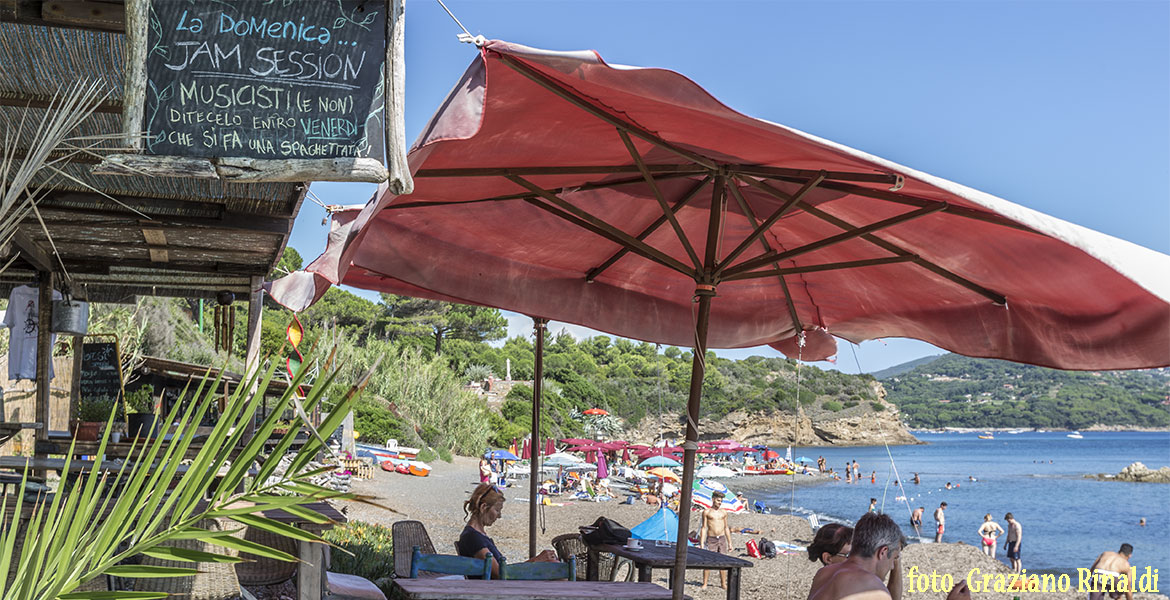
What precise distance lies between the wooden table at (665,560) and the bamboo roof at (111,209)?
7.94 feet

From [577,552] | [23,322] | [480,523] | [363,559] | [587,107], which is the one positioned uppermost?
[587,107]

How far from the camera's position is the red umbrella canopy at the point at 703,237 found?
2.85 meters

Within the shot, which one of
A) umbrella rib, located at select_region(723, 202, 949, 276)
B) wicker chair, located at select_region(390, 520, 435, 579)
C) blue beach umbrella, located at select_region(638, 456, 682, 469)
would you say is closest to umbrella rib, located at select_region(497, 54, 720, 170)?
umbrella rib, located at select_region(723, 202, 949, 276)

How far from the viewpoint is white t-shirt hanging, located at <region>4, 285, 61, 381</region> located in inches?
261

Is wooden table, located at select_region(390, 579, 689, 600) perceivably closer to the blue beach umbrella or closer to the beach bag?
the beach bag

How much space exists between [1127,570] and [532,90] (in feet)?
40.6

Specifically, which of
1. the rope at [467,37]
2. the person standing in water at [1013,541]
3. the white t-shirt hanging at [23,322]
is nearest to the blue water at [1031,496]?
the person standing in water at [1013,541]

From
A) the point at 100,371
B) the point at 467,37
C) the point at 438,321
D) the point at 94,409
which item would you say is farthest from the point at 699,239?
the point at 438,321

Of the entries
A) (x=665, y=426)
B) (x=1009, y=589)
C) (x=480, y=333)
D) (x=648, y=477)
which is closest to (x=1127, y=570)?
(x=1009, y=589)

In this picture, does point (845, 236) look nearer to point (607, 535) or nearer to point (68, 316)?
point (607, 535)

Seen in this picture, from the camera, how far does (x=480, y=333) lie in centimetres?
5156

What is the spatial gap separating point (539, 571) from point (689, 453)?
3.08 ft

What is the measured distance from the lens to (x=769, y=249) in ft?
16.6

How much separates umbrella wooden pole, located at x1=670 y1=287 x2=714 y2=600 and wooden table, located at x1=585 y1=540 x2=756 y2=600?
2.13ft
